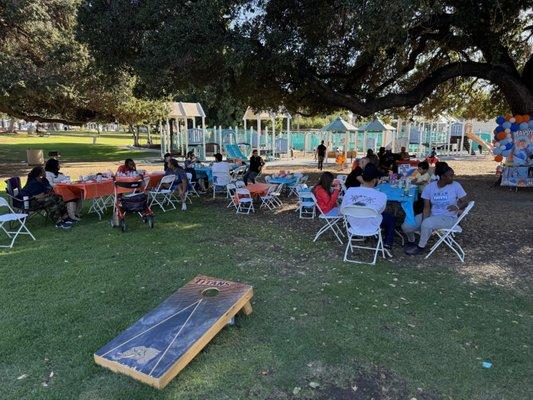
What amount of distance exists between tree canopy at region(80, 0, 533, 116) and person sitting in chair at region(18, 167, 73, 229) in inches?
127

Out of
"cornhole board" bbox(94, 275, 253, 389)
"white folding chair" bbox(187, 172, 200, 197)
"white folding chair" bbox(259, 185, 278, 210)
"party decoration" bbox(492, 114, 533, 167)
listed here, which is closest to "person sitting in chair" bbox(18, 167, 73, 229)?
"white folding chair" bbox(187, 172, 200, 197)

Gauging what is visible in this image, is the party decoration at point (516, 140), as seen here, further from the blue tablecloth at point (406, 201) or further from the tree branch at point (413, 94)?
the blue tablecloth at point (406, 201)

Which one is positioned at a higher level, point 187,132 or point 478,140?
point 187,132

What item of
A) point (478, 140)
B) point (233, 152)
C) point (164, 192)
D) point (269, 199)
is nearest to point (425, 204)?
point (269, 199)

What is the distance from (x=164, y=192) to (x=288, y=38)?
459cm

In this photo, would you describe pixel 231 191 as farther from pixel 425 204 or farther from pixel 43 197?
pixel 425 204

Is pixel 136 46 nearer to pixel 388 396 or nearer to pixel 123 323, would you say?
pixel 123 323

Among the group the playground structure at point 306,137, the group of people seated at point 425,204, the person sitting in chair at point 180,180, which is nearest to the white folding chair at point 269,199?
the person sitting in chair at point 180,180

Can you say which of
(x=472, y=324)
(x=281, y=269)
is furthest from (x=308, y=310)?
(x=472, y=324)

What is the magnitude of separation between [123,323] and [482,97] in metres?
19.6

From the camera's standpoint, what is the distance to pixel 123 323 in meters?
3.96

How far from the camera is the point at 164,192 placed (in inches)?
366

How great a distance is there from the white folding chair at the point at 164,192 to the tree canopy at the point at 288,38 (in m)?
2.40

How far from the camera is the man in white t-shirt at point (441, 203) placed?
584cm
